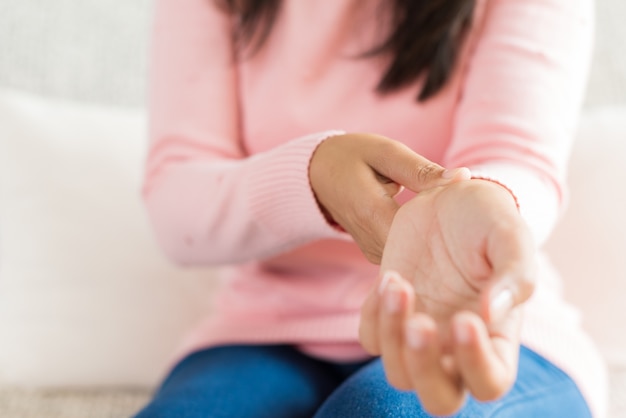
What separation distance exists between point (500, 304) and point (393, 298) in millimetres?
46

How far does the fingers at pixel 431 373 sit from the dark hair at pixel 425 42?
1.16ft

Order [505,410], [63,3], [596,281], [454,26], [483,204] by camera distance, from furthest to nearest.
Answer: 1. [63,3]
2. [596,281]
3. [454,26]
4. [505,410]
5. [483,204]

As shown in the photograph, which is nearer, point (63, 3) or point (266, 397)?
point (266, 397)

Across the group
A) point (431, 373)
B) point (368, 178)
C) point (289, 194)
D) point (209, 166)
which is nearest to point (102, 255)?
point (209, 166)

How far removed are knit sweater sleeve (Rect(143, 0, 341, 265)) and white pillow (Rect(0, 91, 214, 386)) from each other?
7.9 inches

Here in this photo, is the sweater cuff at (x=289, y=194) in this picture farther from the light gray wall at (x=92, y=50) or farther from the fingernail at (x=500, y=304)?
the light gray wall at (x=92, y=50)

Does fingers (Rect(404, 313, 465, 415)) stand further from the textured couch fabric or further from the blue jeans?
the textured couch fabric

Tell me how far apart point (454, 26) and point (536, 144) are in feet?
0.44

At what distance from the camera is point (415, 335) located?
11.9 inches

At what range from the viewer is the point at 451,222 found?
36cm

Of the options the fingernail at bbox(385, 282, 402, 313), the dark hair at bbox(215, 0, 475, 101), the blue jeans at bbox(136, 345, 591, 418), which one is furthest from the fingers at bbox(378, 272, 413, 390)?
the dark hair at bbox(215, 0, 475, 101)

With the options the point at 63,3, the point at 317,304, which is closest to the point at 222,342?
the point at 317,304

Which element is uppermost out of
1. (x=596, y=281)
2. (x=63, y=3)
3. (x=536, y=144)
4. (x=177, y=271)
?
(x=536, y=144)

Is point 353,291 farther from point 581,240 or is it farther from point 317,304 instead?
point 581,240
